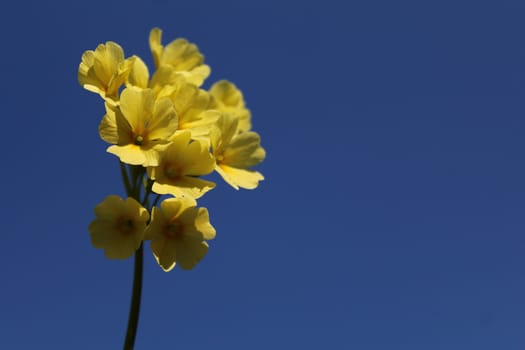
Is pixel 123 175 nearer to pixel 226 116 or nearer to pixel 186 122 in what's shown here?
pixel 186 122

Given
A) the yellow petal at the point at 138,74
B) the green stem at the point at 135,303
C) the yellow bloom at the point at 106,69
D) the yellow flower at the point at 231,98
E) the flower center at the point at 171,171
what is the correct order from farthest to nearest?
the yellow flower at the point at 231,98, the yellow petal at the point at 138,74, the yellow bloom at the point at 106,69, the flower center at the point at 171,171, the green stem at the point at 135,303

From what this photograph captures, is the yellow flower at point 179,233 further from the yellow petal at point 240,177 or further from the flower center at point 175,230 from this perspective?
the yellow petal at point 240,177

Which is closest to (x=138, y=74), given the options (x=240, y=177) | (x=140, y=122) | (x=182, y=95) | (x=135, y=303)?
(x=182, y=95)

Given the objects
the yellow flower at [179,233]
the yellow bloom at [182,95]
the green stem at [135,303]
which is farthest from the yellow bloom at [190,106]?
the green stem at [135,303]

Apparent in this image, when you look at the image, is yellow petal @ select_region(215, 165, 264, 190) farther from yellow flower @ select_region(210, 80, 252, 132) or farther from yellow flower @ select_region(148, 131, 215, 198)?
yellow flower @ select_region(210, 80, 252, 132)

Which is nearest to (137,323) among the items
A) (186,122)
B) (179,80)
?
(186,122)

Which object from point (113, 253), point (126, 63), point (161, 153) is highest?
point (126, 63)
